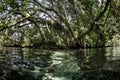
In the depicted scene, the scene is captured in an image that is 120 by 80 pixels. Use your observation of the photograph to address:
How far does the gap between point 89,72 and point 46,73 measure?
2.23 m

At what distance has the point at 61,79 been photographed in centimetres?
1270

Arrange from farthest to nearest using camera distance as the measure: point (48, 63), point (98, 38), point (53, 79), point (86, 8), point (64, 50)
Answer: point (98, 38)
point (64, 50)
point (86, 8)
point (48, 63)
point (53, 79)

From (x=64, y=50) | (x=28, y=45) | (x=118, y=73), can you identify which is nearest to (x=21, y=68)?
(x=118, y=73)

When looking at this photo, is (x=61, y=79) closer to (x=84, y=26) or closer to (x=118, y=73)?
(x=118, y=73)

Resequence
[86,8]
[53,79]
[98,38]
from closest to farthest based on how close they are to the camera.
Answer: [53,79]
[86,8]
[98,38]

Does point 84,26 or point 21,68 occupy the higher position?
point 84,26

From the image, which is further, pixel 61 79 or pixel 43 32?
pixel 43 32

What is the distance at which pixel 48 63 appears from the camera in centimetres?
1366

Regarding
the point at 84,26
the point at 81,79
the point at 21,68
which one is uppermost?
the point at 84,26

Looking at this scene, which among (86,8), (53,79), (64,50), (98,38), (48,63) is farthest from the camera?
(98,38)

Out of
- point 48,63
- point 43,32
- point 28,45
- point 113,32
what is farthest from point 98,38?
point 48,63

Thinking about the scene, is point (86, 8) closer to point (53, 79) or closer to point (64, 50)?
point (64, 50)

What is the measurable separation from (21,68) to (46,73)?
1.44 metres

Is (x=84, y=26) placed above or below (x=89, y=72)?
above
